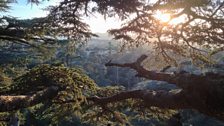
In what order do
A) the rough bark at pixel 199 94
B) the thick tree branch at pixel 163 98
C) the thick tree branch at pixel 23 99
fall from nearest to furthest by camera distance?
the rough bark at pixel 199 94, the thick tree branch at pixel 163 98, the thick tree branch at pixel 23 99

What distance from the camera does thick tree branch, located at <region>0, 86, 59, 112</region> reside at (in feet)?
19.6

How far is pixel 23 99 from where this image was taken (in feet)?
21.2

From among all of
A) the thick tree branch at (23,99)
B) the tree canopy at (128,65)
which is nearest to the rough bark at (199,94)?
the tree canopy at (128,65)

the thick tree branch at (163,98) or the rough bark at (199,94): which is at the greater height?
the rough bark at (199,94)

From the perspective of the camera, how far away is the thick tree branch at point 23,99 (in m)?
5.96

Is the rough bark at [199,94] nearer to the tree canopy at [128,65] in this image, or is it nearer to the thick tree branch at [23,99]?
the tree canopy at [128,65]

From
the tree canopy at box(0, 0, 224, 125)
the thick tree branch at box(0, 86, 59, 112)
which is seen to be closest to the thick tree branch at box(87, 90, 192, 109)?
the tree canopy at box(0, 0, 224, 125)

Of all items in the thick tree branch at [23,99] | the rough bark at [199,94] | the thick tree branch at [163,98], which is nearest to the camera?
the rough bark at [199,94]

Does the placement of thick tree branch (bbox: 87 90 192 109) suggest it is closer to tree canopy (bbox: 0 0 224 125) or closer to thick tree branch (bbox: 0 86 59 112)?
tree canopy (bbox: 0 0 224 125)

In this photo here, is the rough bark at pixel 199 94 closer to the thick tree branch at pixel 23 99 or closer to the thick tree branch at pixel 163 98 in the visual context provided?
the thick tree branch at pixel 163 98

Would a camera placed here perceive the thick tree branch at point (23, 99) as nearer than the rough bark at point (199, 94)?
No

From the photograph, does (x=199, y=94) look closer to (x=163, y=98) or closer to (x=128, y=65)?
(x=163, y=98)

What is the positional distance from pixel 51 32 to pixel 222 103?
652cm

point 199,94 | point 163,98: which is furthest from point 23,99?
point 199,94
